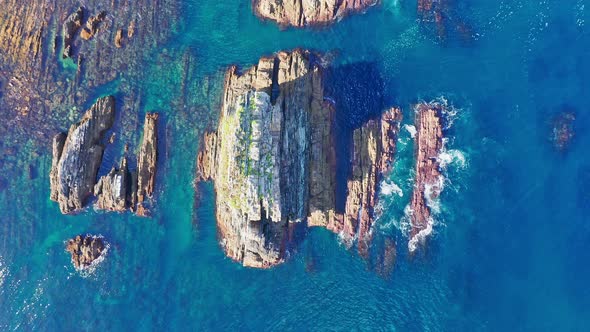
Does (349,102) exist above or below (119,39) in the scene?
below

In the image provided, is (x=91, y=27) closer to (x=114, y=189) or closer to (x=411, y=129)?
(x=114, y=189)

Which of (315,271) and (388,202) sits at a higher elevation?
(388,202)

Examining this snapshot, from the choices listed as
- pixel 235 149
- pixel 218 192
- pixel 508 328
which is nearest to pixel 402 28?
pixel 235 149

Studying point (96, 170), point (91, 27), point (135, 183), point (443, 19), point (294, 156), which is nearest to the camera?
point (294, 156)

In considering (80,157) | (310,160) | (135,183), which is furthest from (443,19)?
(80,157)

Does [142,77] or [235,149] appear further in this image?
[142,77]

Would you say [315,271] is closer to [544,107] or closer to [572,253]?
[572,253]

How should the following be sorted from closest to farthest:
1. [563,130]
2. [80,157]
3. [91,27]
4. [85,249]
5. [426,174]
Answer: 1. [563,130]
2. [426,174]
3. [80,157]
4. [85,249]
5. [91,27]
